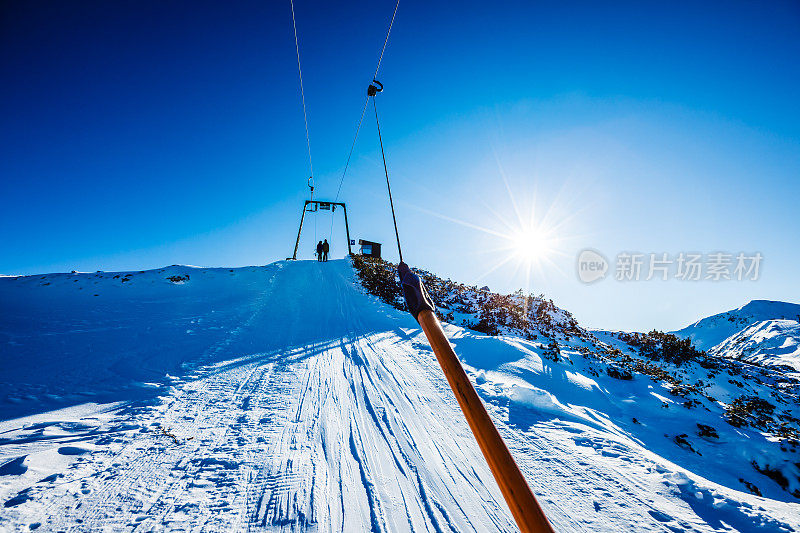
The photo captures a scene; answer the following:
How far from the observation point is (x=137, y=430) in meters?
3.20

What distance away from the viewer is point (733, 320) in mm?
40531

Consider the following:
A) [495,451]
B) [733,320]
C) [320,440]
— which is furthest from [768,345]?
[495,451]

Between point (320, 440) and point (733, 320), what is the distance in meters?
61.0

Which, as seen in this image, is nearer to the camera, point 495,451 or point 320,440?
point 495,451

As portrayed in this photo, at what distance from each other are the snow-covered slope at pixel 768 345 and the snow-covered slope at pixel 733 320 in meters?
4.32

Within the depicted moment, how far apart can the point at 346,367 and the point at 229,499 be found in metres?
3.21

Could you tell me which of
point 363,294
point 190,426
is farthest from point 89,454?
point 363,294

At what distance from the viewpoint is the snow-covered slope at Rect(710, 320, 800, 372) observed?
A: 22.4m

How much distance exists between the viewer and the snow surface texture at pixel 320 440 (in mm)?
2348

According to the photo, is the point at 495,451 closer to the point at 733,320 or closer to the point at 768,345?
the point at 768,345

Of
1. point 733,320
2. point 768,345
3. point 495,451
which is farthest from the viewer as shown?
point 733,320

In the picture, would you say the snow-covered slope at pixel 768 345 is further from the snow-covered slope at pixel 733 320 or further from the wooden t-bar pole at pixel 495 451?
the wooden t-bar pole at pixel 495 451

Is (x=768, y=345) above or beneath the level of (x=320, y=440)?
beneath

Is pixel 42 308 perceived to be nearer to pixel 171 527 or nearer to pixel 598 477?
pixel 171 527
